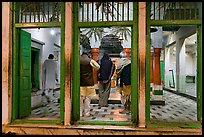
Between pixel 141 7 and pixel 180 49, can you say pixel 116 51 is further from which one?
pixel 141 7

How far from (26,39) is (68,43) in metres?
1.52

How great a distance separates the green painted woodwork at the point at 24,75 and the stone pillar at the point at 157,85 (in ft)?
16.0

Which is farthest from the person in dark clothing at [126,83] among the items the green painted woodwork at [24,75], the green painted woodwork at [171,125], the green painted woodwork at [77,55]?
the green painted woodwork at [24,75]

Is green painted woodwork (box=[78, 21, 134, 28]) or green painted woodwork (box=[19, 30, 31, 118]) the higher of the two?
green painted woodwork (box=[78, 21, 134, 28])

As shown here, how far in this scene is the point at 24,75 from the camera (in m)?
5.55

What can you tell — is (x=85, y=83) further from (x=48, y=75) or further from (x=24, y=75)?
(x=48, y=75)

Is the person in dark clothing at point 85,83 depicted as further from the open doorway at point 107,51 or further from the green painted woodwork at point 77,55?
the green painted woodwork at point 77,55

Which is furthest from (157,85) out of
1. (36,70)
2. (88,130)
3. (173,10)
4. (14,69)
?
(14,69)

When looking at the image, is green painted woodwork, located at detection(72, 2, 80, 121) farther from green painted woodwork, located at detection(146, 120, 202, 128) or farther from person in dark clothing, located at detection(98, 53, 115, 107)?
person in dark clothing, located at detection(98, 53, 115, 107)

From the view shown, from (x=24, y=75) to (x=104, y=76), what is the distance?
107 inches

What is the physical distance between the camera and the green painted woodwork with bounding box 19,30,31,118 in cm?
515

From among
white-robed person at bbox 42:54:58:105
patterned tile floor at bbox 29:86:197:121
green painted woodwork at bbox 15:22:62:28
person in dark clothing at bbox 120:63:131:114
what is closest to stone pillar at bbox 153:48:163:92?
patterned tile floor at bbox 29:86:197:121

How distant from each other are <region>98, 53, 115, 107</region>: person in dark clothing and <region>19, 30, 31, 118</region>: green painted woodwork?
235cm

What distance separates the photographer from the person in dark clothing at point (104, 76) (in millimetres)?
7285
